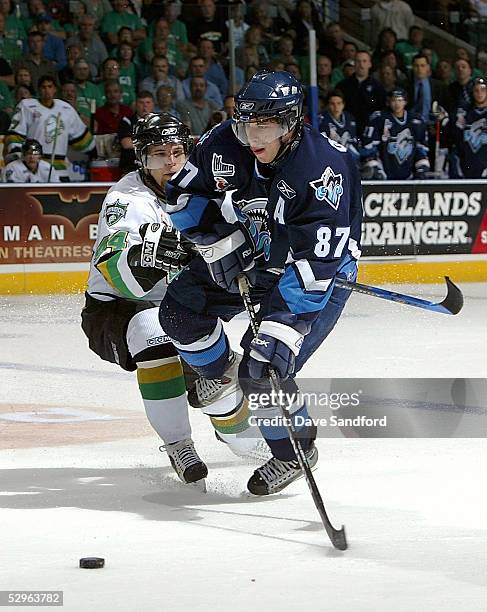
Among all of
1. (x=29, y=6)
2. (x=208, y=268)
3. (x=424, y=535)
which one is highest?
(x=29, y=6)

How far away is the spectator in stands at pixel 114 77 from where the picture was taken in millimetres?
8586

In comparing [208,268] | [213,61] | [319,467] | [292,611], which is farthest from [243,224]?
[213,61]

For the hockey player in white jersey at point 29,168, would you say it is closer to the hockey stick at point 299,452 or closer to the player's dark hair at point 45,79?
the player's dark hair at point 45,79

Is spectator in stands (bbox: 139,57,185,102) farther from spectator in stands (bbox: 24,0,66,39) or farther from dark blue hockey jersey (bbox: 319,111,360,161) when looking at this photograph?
dark blue hockey jersey (bbox: 319,111,360,161)

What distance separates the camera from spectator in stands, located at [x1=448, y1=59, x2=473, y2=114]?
8.91 meters

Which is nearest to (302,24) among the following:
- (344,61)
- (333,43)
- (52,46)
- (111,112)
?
(333,43)

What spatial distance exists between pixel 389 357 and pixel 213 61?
13.6 ft

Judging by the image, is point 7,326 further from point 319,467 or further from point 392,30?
point 392,30

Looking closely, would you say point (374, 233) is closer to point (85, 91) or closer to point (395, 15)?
point (85, 91)

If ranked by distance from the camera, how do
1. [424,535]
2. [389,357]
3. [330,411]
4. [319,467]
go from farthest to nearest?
[389,357]
[330,411]
[319,467]
[424,535]

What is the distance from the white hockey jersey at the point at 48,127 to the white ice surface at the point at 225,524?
11.3ft

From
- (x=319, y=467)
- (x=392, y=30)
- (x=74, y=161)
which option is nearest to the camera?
(x=319, y=467)

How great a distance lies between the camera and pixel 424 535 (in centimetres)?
297

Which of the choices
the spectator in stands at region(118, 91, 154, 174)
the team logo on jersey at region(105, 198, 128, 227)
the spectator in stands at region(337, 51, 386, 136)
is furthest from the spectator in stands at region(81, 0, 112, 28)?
the team logo on jersey at region(105, 198, 128, 227)
